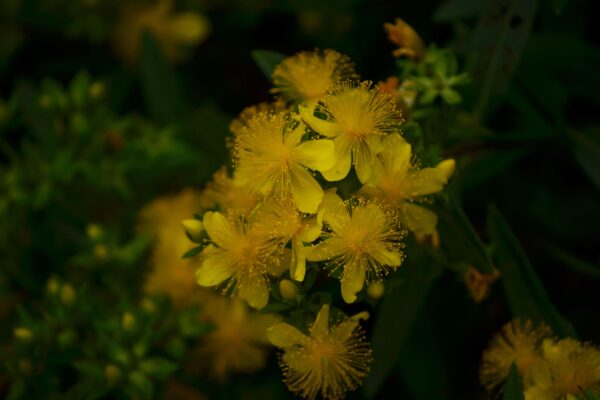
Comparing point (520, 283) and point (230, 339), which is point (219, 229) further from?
point (230, 339)

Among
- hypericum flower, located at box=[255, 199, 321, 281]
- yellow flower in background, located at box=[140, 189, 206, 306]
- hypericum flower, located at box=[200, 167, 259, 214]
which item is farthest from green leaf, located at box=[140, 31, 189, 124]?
hypericum flower, located at box=[255, 199, 321, 281]

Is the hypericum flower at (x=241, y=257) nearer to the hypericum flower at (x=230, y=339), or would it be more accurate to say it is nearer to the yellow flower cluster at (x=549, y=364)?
the yellow flower cluster at (x=549, y=364)

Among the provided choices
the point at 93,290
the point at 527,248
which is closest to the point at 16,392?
the point at 93,290

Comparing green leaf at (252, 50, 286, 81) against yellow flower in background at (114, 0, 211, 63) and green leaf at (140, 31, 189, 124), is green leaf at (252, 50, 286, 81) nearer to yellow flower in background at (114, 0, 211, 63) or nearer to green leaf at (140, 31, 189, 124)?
green leaf at (140, 31, 189, 124)

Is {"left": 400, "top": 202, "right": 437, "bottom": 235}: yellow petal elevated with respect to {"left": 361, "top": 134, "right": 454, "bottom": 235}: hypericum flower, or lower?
lower

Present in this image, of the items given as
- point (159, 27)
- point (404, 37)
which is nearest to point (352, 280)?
point (404, 37)
